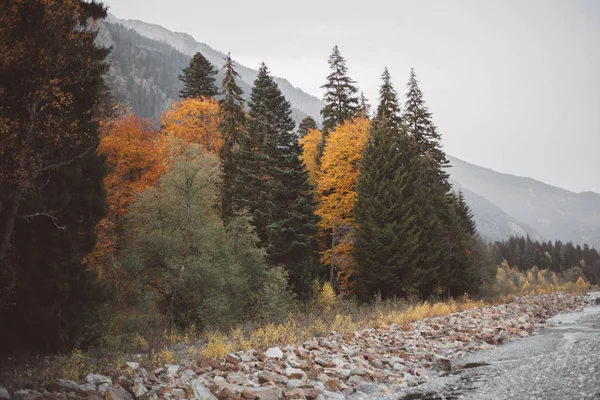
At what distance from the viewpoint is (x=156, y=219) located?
2195cm

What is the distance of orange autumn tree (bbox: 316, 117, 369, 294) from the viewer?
33250 millimetres

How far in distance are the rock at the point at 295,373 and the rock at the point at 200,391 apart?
2.64m

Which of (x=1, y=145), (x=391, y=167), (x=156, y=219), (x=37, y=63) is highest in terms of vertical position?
(x=391, y=167)


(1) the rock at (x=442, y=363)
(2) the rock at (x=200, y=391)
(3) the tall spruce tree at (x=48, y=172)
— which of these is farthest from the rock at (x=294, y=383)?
(1) the rock at (x=442, y=363)

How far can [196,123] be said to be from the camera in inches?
1473

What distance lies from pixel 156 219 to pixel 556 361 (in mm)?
19026

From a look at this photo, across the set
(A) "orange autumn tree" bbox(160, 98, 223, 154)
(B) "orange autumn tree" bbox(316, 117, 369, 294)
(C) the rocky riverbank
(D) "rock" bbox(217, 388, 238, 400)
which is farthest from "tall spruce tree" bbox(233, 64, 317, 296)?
(D) "rock" bbox(217, 388, 238, 400)

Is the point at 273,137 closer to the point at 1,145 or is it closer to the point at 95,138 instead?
the point at 95,138

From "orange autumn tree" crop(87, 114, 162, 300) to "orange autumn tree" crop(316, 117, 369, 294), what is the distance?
13769 millimetres

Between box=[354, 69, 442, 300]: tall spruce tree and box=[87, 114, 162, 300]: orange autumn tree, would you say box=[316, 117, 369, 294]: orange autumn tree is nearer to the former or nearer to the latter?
box=[354, 69, 442, 300]: tall spruce tree

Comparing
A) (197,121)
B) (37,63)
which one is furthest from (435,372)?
(197,121)

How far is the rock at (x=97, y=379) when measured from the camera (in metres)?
8.41

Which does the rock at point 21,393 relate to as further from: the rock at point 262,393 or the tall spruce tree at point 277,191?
the tall spruce tree at point 277,191

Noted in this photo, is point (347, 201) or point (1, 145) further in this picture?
point (347, 201)
